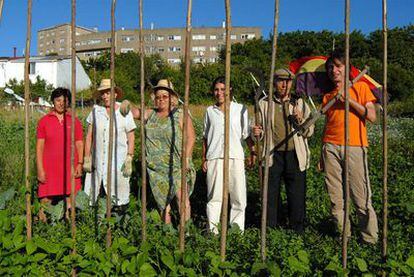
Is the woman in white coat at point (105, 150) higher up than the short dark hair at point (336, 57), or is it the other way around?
the short dark hair at point (336, 57)

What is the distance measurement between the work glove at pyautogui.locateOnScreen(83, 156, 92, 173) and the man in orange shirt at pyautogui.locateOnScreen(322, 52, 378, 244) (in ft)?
7.09

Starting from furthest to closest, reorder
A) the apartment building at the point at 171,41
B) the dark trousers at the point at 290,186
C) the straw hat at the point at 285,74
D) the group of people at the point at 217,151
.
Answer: the apartment building at the point at 171,41
the dark trousers at the point at 290,186
the straw hat at the point at 285,74
the group of people at the point at 217,151

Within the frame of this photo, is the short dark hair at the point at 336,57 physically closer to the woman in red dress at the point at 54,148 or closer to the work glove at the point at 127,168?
the work glove at the point at 127,168

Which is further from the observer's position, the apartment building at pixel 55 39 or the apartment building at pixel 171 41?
the apartment building at pixel 55 39

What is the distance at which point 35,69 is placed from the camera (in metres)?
45.3

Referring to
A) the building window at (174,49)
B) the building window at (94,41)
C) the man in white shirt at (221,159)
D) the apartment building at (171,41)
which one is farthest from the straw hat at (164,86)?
the building window at (94,41)

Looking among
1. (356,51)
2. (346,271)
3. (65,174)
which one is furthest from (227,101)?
(356,51)

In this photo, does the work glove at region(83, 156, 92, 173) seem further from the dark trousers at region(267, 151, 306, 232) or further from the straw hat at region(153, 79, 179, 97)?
the dark trousers at region(267, 151, 306, 232)

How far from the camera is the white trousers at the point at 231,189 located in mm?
4043

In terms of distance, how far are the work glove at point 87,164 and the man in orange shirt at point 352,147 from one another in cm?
216

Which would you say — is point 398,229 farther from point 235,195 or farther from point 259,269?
point 259,269

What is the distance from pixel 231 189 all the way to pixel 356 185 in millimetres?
1063

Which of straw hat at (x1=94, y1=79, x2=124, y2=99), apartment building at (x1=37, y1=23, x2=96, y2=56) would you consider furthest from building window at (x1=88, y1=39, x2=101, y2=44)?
straw hat at (x1=94, y1=79, x2=124, y2=99)

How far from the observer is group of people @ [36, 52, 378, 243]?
372 cm
